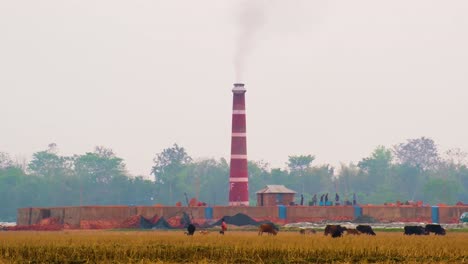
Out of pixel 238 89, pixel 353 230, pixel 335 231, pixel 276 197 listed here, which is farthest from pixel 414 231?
pixel 276 197

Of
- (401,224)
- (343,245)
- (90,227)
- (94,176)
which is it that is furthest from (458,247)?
(94,176)

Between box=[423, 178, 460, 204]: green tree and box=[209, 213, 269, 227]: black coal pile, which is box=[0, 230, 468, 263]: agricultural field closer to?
box=[209, 213, 269, 227]: black coal pile

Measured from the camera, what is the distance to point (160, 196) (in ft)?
624

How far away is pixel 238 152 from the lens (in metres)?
97.2

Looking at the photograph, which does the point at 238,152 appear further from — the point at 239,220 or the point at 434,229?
the point at 434,229

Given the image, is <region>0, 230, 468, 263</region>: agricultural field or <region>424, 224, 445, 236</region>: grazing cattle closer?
<region>0, 230, 468, 263</region>: agricultural field

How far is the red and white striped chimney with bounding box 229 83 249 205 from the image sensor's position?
318 feet

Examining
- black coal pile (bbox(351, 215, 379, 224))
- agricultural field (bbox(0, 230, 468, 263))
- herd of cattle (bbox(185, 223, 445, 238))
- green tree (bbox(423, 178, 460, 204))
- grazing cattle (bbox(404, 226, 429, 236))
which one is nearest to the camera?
agricultural field (bbox(0, 230, 468, 263))

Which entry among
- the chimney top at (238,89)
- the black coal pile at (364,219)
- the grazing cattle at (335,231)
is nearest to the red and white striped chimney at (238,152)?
the chimney top at (238,89)

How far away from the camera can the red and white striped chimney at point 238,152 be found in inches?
3821

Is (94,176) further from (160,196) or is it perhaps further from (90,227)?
(90,227)

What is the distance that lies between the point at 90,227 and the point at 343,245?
49.9 metres

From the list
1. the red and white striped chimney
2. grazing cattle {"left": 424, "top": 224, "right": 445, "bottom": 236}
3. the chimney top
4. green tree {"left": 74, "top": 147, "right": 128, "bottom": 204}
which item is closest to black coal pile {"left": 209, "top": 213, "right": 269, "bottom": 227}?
the red and white striped chimney

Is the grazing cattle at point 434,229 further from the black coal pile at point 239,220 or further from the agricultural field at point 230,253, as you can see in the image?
the black coal pile at point 239,220
